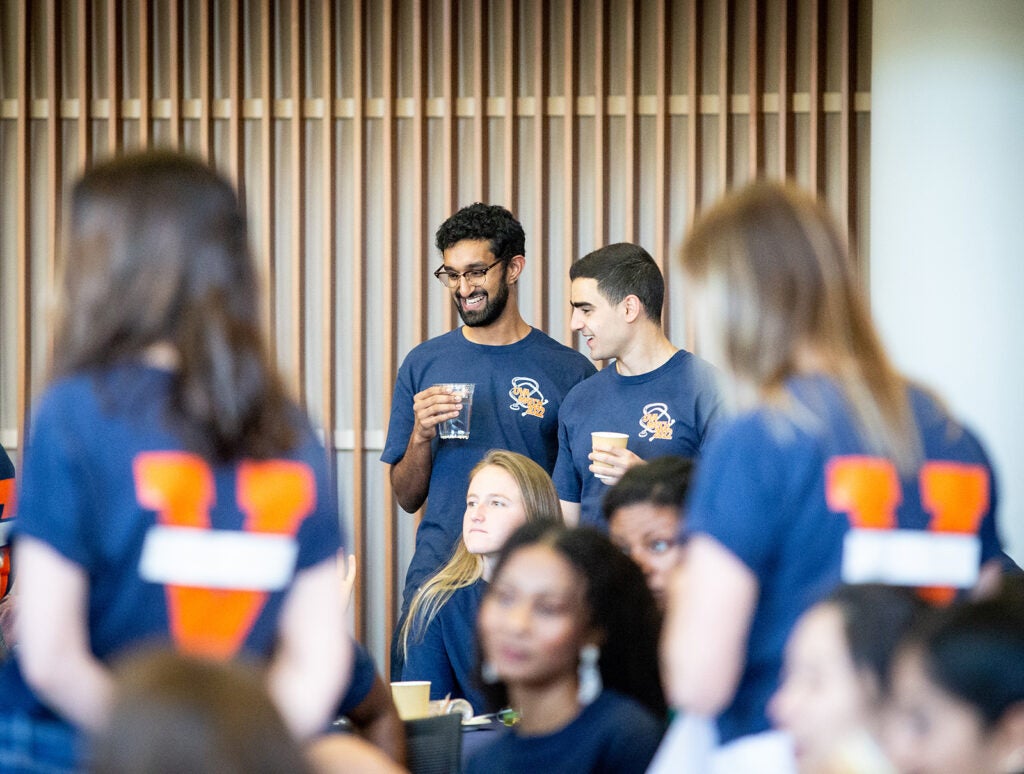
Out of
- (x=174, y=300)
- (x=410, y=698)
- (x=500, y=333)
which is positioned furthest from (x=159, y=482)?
(x=500, y=333)

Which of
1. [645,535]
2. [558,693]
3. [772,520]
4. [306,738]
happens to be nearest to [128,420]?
[306,738]

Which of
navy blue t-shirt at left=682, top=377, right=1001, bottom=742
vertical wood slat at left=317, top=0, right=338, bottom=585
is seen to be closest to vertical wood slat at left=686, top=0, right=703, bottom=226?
vertical wood slat at left=317, top=0, right=338, bottom=585

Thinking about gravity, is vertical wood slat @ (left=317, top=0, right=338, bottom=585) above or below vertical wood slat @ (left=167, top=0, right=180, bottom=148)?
below

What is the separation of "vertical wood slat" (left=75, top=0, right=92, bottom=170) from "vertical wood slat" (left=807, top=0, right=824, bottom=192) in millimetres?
2663

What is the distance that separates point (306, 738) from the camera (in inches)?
54.9

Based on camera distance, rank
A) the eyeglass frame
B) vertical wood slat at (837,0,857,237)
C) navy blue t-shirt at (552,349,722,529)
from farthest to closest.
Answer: vertical wood slat at (837,0,857,237) < the eyeglass frame < navy blue t-shirt at (552,349,722,529)

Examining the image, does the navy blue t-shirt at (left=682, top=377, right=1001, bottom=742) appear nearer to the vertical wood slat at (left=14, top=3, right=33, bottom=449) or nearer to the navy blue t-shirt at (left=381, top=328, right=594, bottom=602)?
the navy blue t-shirt at (left=381, top=328, right=594, bottom=602)

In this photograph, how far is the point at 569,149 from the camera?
4750mm

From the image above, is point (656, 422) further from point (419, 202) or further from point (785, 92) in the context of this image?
point (785, 92)

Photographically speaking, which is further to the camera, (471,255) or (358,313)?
(358,313)

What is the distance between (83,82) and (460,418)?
2312mm

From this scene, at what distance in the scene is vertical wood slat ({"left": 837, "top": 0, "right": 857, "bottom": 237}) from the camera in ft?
15.2

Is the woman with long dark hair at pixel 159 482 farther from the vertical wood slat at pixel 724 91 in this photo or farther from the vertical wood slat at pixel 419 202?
the vertical wood slat at pixel 724 91

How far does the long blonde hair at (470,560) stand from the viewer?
3.22 metres
